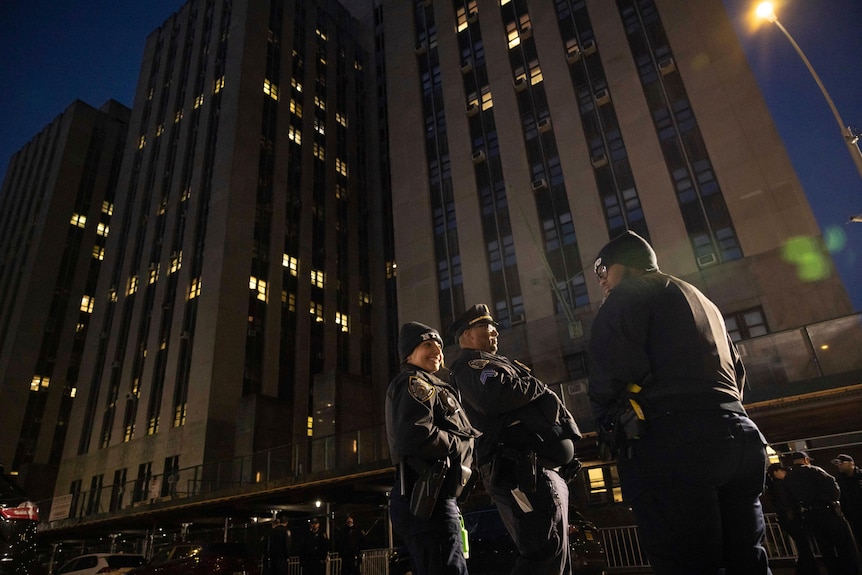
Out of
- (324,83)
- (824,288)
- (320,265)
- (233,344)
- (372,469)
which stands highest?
(324,83)

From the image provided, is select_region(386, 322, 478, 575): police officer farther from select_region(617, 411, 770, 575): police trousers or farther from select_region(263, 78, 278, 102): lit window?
select_region(263, 78, 278, 102): lit window

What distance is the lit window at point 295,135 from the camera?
54.1m

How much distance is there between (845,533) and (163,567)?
13878 millimetres

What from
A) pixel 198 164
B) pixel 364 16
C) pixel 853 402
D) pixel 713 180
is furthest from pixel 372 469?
pixel 364 16

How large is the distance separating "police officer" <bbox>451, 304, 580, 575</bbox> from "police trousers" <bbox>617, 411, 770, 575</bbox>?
109 centimetres

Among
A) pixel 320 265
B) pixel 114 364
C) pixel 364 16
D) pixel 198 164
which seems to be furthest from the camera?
pixel 364 16

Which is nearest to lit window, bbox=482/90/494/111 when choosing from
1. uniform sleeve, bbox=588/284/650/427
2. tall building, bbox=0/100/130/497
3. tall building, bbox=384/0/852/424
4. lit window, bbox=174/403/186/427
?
tall building, bbox=384/0/852/424

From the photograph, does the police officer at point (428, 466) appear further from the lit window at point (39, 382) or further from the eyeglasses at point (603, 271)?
the lit window at point (39, 382)

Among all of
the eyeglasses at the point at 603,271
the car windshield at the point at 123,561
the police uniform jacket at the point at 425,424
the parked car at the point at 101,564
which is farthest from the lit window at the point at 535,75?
the eyeglasses at the point at 603,271

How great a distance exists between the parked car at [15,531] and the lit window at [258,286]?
39212 millimetres

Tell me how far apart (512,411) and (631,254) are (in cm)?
138

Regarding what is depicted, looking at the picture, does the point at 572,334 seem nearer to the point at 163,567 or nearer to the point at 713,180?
the point at 713,180

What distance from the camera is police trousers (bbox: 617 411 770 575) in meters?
2.29

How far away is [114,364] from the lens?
147ft
